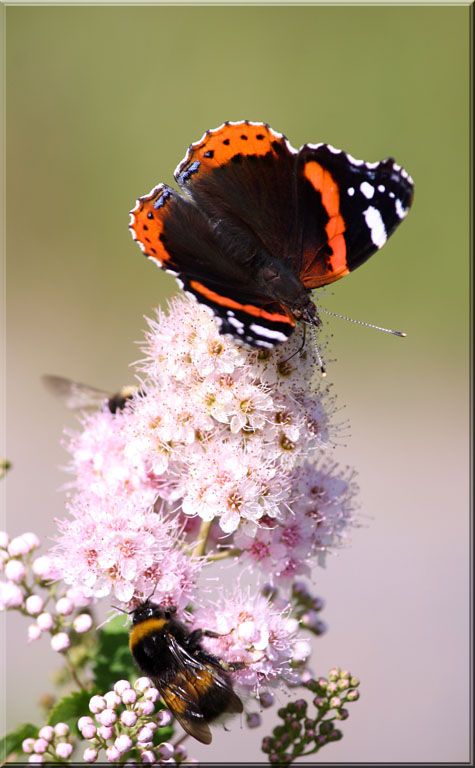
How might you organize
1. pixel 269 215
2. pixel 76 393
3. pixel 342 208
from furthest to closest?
pixel 76 393, pixel 269 215, pixel 342 208

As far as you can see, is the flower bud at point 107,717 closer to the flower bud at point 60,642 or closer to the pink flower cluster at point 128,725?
the pink flower cluster at point 128,725

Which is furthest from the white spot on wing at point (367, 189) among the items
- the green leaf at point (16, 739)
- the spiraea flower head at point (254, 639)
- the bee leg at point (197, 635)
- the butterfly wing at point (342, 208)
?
the green leaf at point (16, 739)

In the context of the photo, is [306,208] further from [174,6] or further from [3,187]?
[174,6]

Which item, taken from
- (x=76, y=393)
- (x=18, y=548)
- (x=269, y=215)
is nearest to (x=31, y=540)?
(x=18, y=548)

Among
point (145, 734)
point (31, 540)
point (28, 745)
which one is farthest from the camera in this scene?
point (31, 540)

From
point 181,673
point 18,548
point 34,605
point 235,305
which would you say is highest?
point 235,305

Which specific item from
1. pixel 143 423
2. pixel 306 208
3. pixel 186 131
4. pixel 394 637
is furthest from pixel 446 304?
pixel 143 423

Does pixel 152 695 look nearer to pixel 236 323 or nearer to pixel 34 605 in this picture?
pixel 34 605
